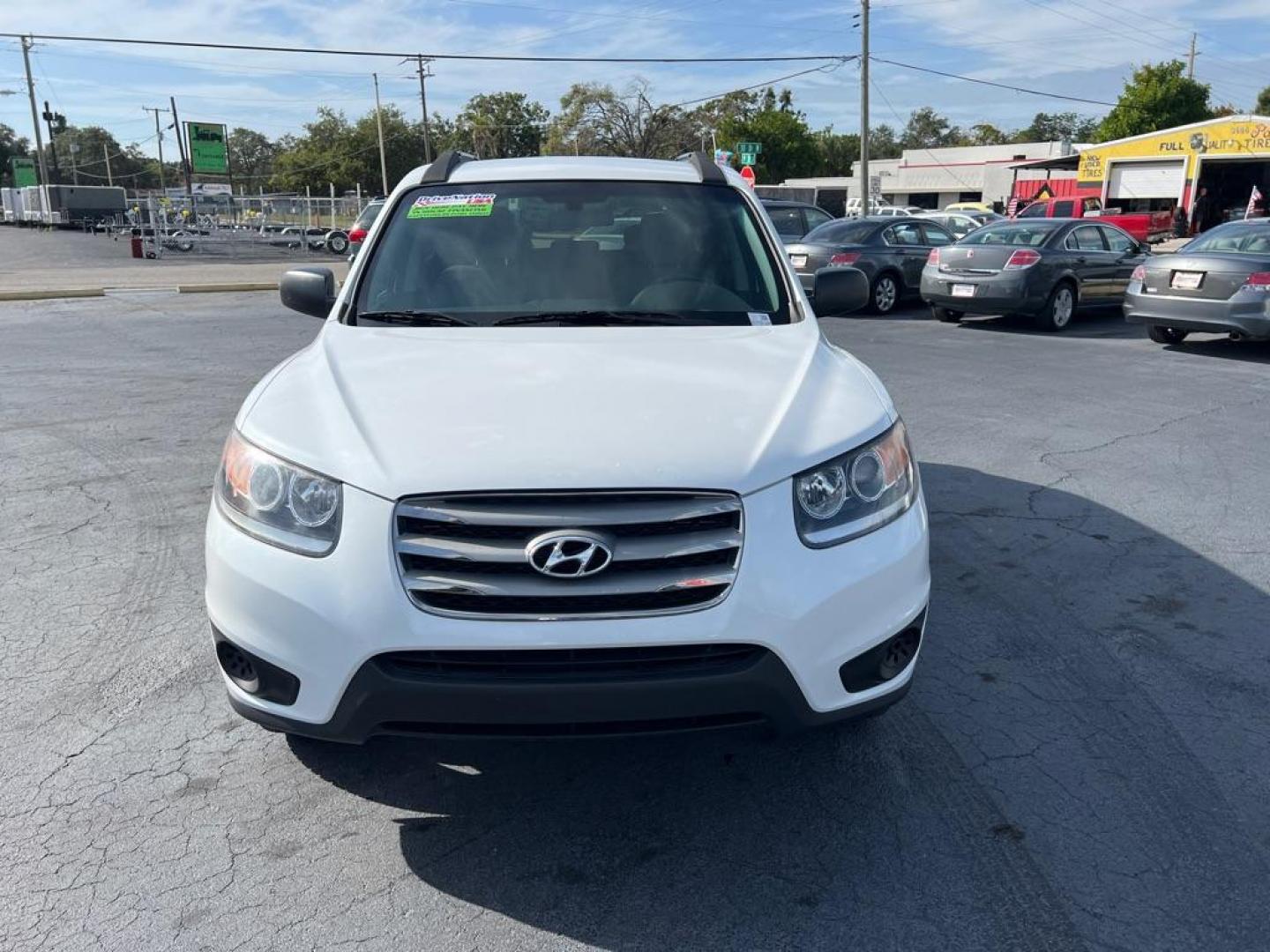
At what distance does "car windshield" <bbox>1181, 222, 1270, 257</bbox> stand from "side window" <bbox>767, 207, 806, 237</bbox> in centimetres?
734

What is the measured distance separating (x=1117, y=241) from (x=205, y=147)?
4415 cm

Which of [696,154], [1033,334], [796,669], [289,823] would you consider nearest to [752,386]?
[796,669]

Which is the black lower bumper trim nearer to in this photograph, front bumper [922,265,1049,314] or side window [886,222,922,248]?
front bumper [922,265,1049,314]

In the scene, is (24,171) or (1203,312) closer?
(1203,312)

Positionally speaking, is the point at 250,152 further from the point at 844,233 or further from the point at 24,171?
the point at 844,233

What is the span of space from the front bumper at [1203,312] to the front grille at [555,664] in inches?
405

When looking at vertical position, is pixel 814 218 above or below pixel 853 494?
above

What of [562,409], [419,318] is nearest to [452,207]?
[419,318]

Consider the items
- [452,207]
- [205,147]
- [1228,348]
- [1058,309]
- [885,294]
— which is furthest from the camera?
[205,147]

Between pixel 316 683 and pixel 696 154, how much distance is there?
3184 mm

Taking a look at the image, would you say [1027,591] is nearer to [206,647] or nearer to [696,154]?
[696,154]

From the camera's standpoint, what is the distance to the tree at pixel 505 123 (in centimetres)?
8844

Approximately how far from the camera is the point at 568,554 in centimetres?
237

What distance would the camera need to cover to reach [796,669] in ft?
8.07
